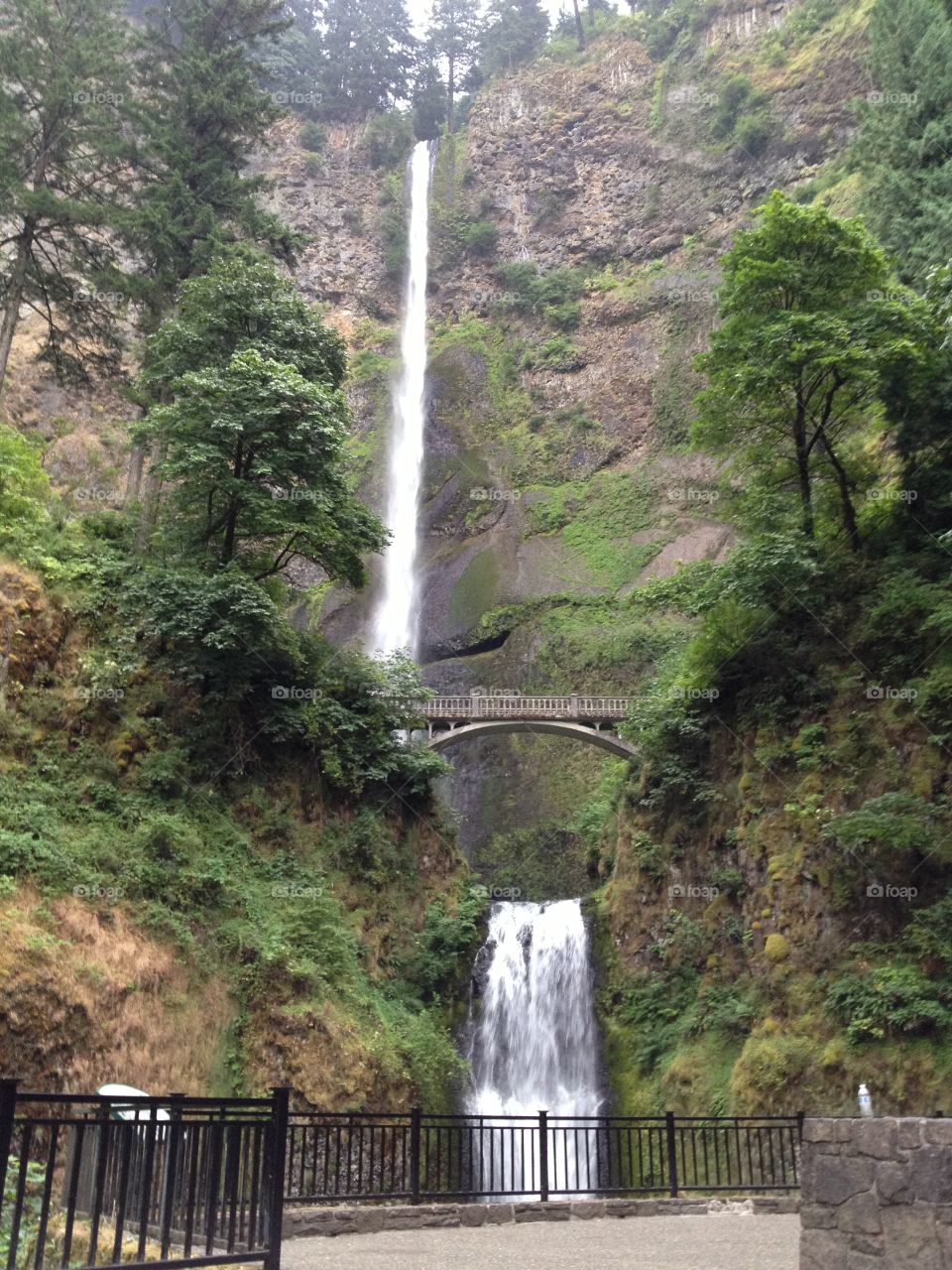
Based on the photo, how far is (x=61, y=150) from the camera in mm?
22531

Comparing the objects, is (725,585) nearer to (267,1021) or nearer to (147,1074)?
(267,1021)

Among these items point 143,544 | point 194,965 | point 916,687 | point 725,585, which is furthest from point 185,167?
→ point 916,687

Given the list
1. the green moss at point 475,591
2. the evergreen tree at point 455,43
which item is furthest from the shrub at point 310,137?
the green moss at point 475,591

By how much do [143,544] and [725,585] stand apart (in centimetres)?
1166

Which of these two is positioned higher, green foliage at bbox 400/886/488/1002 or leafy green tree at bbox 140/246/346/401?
leafy green tree at bbox 140/246/346/401
